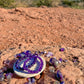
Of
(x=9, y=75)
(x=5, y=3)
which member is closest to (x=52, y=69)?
(x=9, y=75)

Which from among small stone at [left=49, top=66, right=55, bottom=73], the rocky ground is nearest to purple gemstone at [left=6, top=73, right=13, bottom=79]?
the rocky ground

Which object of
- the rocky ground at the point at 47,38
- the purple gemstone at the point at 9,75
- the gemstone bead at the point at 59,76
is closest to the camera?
the gemstone bead at the point at 59,76

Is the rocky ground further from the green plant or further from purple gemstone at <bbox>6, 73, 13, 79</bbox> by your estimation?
the green plant

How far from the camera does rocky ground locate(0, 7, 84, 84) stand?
2270 millimetres

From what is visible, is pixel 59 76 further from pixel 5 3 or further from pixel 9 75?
pixel 5 3

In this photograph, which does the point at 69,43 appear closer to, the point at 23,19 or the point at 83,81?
the point at 83,81

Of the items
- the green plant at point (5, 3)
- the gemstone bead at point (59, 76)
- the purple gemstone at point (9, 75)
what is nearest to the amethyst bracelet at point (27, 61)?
the purple gemstone at point (9, 75)

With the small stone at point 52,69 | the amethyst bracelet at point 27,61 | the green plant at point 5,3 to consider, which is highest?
the green plant at point 5,3

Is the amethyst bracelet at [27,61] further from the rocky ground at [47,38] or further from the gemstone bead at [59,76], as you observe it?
the gemstone bead at [59,76]

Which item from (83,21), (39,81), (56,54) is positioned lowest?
(39,81)

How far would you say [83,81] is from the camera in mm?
2072

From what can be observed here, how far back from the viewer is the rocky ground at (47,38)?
7.45 feet

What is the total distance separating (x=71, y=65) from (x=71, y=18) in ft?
12.0

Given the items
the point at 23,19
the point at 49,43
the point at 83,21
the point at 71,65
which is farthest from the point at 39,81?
the point at 83,21
